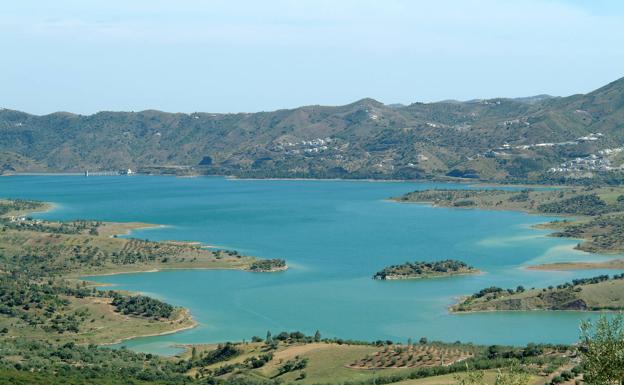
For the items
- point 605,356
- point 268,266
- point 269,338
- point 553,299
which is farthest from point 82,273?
point 605,356

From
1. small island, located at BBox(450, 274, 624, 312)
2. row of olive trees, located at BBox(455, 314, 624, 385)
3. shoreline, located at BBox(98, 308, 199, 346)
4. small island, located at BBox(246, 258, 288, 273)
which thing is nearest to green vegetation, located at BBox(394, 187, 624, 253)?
small island, located at BBox(450, 274, 624, 312)

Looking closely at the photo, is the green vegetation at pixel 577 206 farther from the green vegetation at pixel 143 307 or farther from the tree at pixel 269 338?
the green vegetation at pixel 143 307

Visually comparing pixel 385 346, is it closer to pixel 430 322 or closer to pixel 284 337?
pixel 284 337

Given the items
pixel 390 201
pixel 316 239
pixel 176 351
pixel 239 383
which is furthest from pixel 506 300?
pixel 390 201

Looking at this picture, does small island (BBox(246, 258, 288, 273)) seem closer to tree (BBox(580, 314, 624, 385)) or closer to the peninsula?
the peninsula

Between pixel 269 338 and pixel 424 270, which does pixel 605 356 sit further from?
pixel 424 270

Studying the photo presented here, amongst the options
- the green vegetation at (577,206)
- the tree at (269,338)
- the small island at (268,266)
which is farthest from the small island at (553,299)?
the green vegetation at (577,206)

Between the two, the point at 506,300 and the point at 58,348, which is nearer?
the point at 58,348
